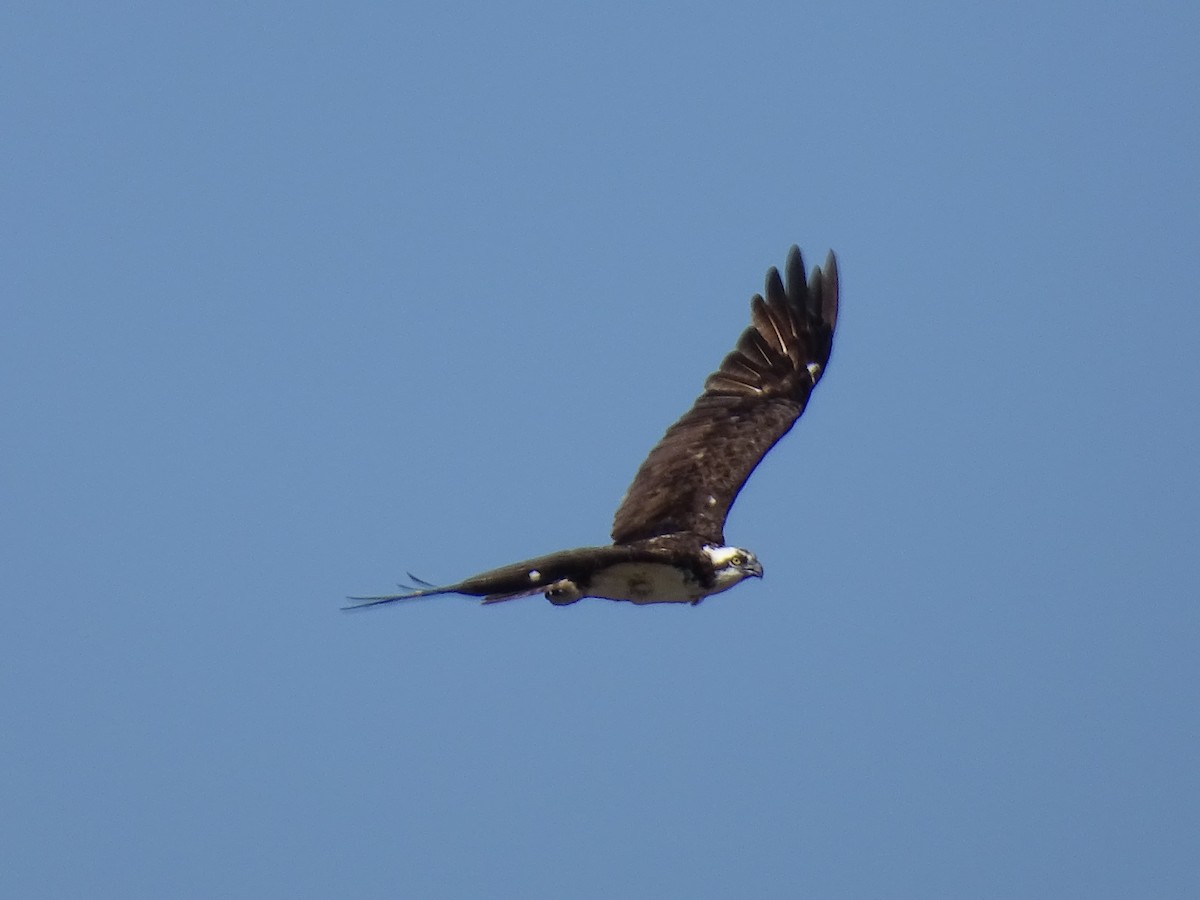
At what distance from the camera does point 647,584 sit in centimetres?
1489

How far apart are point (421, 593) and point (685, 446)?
5.22 metres

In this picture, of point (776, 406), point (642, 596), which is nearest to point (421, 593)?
point (642, 596)

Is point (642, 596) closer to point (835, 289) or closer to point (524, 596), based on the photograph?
point (524, 596)

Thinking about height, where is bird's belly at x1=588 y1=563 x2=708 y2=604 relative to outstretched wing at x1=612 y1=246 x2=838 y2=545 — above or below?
below

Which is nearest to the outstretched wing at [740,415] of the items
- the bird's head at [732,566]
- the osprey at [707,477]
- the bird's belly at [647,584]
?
the osprey at [707,477]

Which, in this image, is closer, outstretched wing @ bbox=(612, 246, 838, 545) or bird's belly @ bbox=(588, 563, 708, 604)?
bird's belly @ bbox=(588, 563, 708, 604)

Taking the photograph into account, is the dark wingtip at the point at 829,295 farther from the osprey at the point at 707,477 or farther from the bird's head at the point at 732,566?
the bird's head at the point at 732,566

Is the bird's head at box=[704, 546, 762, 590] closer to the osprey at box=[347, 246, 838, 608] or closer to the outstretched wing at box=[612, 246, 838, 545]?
the osprey at box=[347, 246, 838, 608]

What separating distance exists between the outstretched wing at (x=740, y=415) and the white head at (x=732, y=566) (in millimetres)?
787

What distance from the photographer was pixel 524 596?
535 inches

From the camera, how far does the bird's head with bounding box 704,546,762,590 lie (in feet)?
50.6

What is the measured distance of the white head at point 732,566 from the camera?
1542 cm

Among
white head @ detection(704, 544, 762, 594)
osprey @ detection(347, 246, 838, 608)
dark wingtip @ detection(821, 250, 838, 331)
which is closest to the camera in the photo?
osprey @ detection(347, 246, 838, 608)

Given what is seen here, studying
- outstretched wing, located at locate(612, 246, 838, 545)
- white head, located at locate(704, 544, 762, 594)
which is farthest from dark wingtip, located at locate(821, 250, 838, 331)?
white head, located at locate(704, 544, 762, 594)
